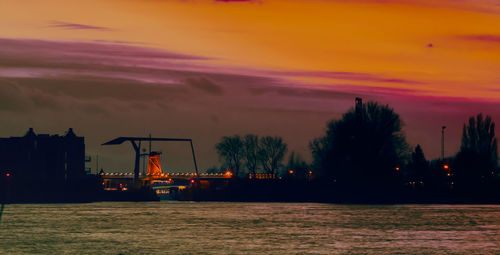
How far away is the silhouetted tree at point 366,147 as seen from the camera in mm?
153000

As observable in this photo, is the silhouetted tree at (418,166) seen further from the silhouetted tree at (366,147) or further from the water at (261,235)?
the water at (261,235)

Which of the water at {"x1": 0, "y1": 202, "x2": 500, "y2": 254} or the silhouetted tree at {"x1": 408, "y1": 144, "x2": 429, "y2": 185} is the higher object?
the silhouetted tree at {"x1": 408, "y1": 144, "x2": 429, "y2": 185}

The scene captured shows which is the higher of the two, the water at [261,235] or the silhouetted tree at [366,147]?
the silhouetted tree at [366,147]

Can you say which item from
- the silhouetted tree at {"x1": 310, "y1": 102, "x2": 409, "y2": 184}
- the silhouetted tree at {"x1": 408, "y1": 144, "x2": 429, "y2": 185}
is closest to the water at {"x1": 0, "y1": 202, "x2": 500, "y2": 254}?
the silhouetted tree at {"x1": 310, "y1": 102, "x2": 409, "y2": 184}

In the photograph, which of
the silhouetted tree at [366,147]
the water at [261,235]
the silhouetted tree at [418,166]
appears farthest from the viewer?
the silhouetted tree at [418,166]

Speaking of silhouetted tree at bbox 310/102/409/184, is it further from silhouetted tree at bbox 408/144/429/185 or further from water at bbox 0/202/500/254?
water at bbox 0/202/500/254

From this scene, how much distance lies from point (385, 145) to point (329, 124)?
38.3 feet

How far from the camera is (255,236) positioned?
82125mm

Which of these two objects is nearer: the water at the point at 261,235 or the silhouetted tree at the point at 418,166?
the water at the point at 261,235

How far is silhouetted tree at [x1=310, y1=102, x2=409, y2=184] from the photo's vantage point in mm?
153000

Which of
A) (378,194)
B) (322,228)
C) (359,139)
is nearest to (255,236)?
(322,228)

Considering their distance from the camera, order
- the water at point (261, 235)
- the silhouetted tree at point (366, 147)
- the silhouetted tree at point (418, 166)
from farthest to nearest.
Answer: the silhouetted tree at point (418, 166)
the silhouetted tree at point (366, 147)
the water at point (261, 235)

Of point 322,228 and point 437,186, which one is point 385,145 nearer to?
point 437,186

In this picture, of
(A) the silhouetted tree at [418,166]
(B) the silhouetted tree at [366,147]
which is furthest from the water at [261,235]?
(A) the silhouetted tree at [418,166]
